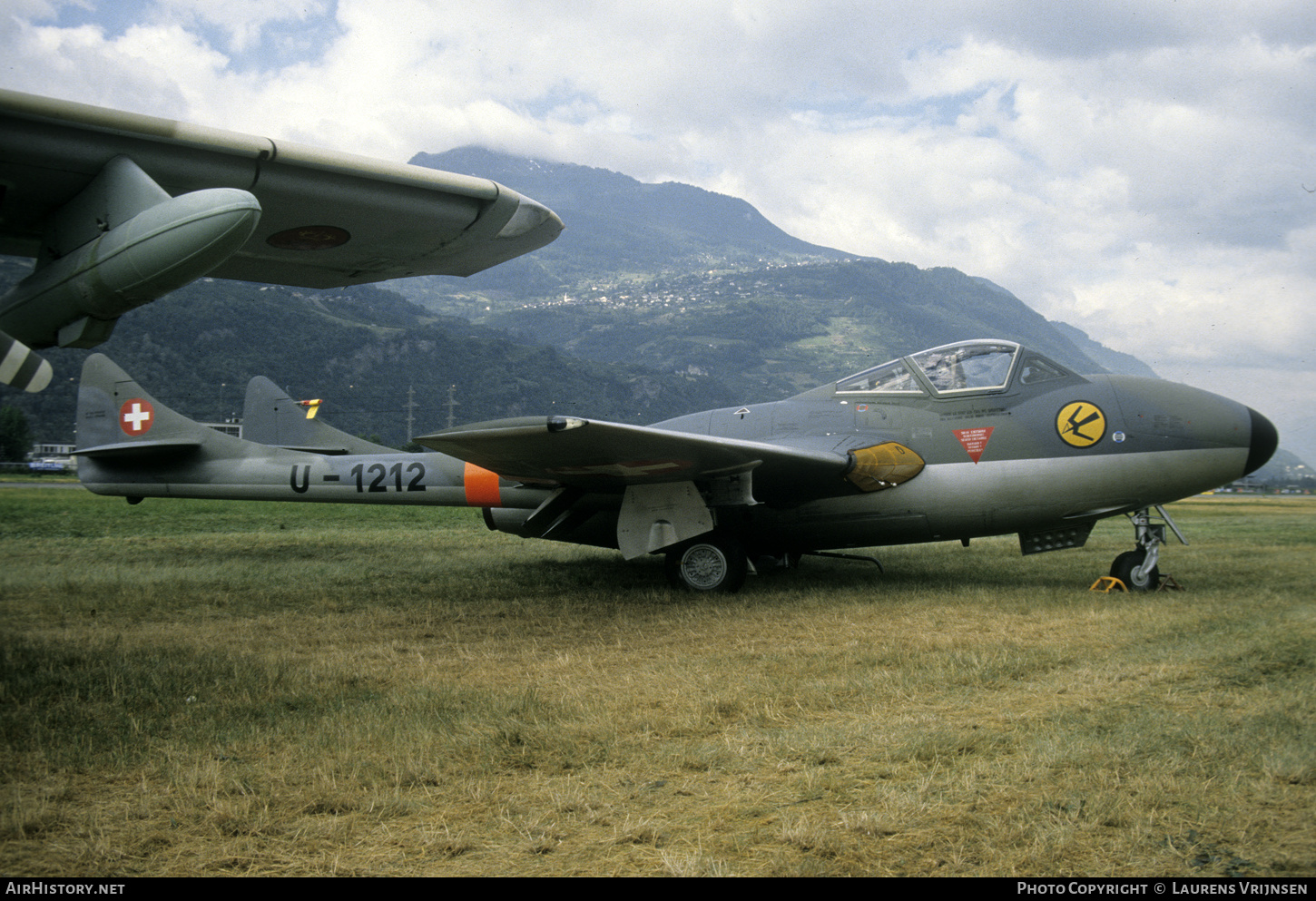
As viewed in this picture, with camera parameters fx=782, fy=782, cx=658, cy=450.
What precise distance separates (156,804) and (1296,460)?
697 inches

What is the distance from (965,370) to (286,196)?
6756 millimetres

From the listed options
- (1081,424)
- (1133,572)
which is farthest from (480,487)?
(1133,572)

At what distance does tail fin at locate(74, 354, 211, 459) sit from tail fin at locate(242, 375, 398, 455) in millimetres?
2403

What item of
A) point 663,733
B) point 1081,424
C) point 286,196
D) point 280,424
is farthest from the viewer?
point 280,424

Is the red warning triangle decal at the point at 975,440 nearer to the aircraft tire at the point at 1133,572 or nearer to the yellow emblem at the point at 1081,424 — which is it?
the yellow emblem at the point at 1081,424

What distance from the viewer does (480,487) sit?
9.74 metres

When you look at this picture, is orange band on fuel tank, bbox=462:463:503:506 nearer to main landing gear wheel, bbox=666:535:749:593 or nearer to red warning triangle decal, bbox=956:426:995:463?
main landing gear wheel, bbox=666:535:749:593

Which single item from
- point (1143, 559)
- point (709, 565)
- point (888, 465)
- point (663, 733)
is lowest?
point (663, 733)

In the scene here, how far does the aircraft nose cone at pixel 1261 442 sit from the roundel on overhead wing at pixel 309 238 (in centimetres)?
857

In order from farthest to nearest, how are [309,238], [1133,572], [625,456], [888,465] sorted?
[888,465]
[1133,572]
[625,456]
[309,238]

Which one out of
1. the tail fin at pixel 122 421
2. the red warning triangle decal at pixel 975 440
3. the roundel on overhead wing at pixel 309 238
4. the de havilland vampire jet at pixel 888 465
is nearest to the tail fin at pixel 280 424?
the tail fin at pixel 122 421

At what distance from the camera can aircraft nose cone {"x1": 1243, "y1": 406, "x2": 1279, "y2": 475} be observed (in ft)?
25.4

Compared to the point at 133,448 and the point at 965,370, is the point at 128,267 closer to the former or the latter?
the point at 965,370

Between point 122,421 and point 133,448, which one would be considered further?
point 122,421
